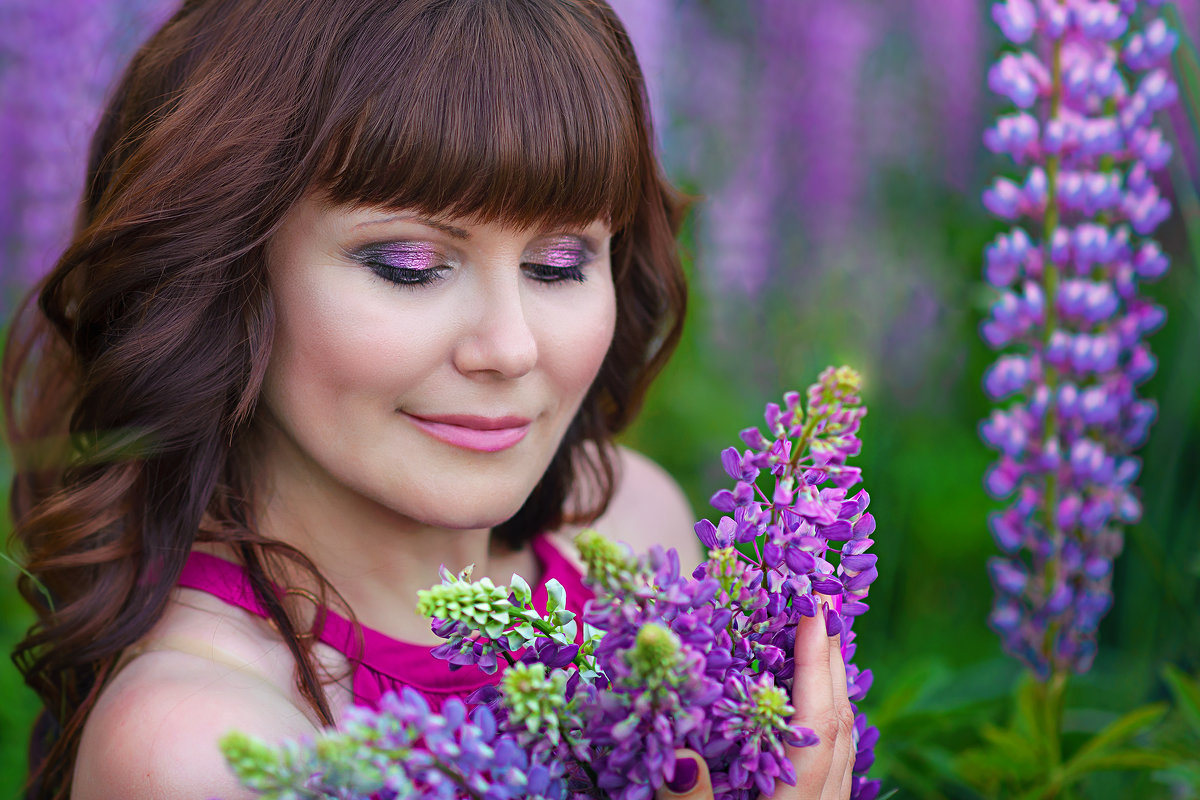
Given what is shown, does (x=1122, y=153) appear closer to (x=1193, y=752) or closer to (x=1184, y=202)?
(x=1184, y=202)

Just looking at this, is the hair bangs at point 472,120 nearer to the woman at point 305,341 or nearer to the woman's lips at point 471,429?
the woman at point 305,341

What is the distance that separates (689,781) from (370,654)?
0.77 meters

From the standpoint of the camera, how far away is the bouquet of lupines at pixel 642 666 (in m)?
0.84

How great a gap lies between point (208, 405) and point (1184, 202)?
75.8 inches

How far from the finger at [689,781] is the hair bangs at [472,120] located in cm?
71

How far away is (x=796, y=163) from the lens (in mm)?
4281

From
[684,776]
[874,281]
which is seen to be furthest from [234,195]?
[874,281]

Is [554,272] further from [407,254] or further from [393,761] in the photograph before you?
[393,761]

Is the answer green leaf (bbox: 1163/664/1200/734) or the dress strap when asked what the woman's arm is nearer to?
the dress strap

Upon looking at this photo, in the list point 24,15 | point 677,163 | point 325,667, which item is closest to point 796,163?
point 677,163

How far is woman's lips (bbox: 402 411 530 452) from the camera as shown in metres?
1.44

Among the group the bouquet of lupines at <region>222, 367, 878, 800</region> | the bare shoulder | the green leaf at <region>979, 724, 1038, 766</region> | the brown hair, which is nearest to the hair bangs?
the brown hair

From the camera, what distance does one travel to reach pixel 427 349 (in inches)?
54.6

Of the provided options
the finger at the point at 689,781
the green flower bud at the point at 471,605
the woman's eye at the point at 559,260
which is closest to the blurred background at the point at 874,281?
the woman's eye at the point at 559,260
